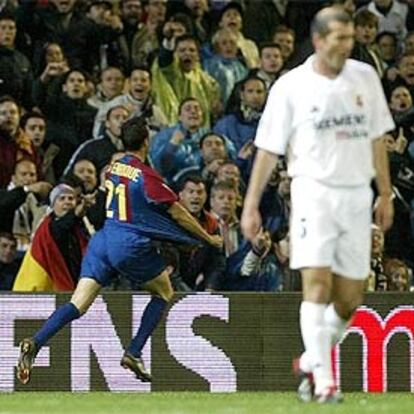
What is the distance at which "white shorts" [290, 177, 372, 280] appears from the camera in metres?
10.5

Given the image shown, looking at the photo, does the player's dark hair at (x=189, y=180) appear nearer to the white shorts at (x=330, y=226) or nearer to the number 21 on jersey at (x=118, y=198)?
the number 21 on jersey at (x=118, y=198)

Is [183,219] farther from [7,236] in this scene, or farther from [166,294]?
[7,236]

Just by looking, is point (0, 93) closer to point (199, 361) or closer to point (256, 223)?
point (199, 361)

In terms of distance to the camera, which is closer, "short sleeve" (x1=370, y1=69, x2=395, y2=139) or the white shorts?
the white shorts

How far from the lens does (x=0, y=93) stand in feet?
60.2

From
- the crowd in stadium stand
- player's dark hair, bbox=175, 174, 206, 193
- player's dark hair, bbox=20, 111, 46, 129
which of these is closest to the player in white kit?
the crowd in stadium stand

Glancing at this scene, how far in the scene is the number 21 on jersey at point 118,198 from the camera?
541 inches

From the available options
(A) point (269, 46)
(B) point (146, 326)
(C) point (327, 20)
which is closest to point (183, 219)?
(B) point (146, 326)

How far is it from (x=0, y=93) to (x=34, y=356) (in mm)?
5315

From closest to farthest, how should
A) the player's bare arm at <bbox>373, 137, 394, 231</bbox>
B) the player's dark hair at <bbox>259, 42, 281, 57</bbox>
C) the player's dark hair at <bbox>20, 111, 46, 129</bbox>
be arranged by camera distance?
1. the player's bare arm at <bbox>373, 137, 394, 231</bbox>
2. the player's dark hair at <bbox>20, 111, 46, 129</bbox>
3. the player's dark hair at <bbox>259, 42, 281, 57</bbox>

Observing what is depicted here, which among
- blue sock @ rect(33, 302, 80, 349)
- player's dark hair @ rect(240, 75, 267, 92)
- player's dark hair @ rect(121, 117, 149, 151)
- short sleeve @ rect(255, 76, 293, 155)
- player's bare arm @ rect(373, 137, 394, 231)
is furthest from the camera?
player's dark hair @ rect(240, 75, 267, 92)

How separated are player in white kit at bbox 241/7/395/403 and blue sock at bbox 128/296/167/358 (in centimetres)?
305

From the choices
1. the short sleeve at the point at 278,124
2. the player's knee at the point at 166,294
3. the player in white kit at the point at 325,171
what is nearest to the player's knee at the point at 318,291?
the player in white kit at the point at 325,171

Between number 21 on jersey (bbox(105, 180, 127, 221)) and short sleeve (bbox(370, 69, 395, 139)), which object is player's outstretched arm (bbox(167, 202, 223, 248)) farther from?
short sleeve (bbox(370, 69, 395, 139))
